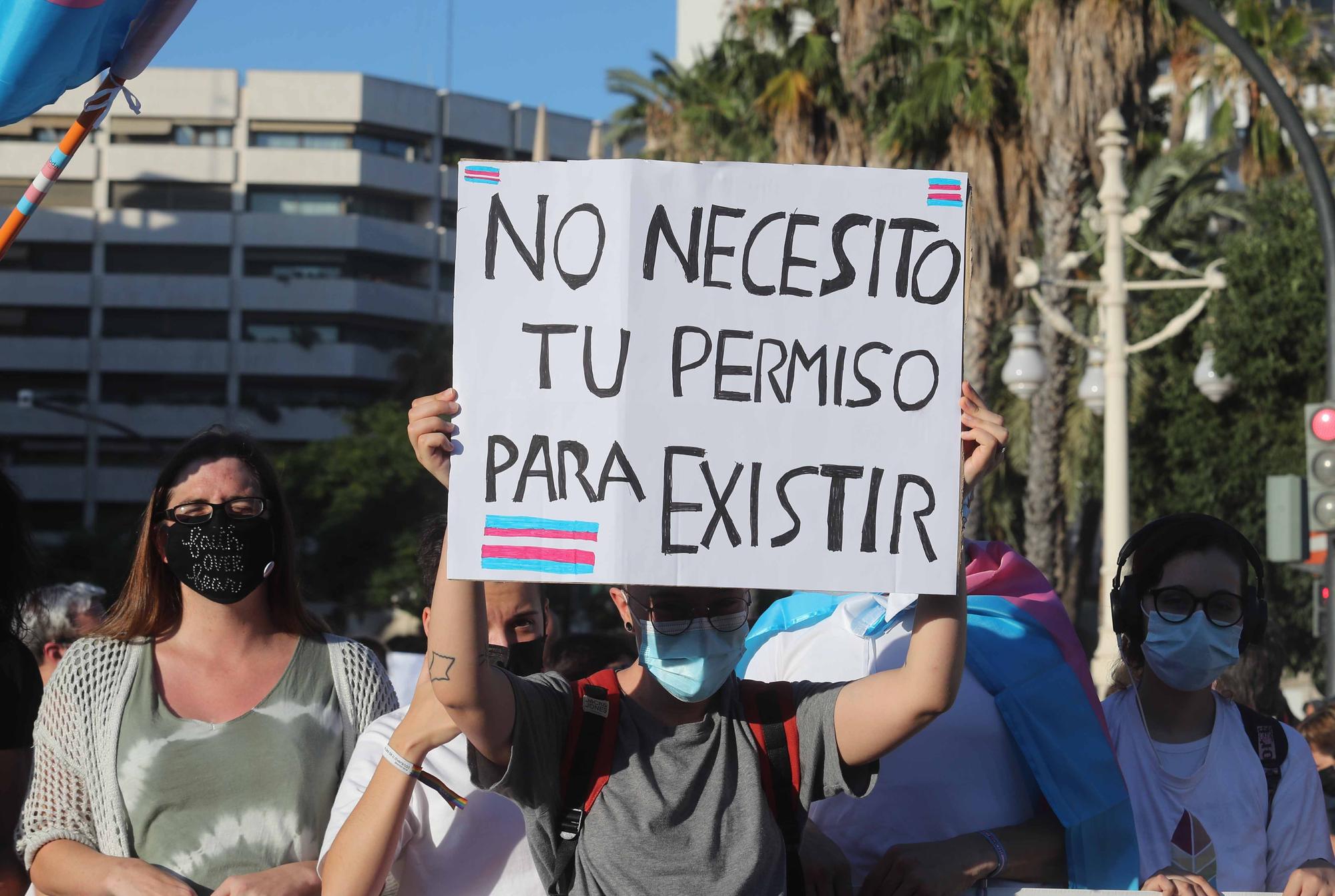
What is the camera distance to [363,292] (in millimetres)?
58344

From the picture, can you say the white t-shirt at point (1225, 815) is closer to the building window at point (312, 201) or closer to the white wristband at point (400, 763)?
the white wristband at point (400, 763)

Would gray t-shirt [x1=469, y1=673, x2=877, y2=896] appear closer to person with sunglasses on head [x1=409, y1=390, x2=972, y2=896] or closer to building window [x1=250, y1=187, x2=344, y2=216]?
person with sunglasses on head [x1=409, y1=390, x2=972, y2=896]

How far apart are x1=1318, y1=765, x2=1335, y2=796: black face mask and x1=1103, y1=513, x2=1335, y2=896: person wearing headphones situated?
4.36 feet

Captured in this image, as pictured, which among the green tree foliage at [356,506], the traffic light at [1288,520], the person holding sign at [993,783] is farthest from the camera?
the green tree foliage at [356,506]

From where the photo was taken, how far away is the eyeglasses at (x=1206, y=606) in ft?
10.3

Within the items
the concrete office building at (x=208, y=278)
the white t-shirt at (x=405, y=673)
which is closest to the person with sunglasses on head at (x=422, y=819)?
the white t-shirt at (x=405, y=673)

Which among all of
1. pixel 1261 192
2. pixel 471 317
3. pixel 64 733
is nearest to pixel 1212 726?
pixel 471 317

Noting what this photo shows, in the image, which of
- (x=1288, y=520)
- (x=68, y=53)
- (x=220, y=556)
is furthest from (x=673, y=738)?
(x=1288, y=520)

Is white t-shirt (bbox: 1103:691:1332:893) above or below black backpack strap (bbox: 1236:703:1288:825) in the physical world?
below

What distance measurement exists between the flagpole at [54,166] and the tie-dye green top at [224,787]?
990 mm

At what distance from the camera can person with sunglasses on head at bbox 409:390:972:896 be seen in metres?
2.46

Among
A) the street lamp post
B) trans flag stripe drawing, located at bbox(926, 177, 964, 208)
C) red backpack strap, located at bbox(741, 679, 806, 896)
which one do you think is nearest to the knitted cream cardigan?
red backpack strap, located at bbox(741, 679, 806, 896)

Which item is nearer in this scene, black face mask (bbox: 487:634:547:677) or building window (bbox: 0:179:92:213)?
black face mask (bbox: 487:634:547:677)

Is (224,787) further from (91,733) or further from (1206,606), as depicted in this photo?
(1206,606)
